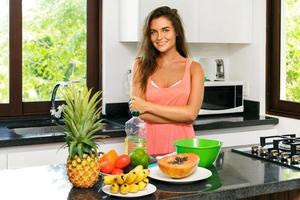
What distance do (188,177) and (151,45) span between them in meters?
0.94

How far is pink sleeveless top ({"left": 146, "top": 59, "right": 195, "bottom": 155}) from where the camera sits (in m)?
2.30

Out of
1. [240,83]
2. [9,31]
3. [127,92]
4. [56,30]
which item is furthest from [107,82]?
[240,83]

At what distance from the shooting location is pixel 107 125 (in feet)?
10.1

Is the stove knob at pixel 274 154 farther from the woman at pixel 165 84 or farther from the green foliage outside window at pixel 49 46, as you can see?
the green foliage outside window at pixel 49 46

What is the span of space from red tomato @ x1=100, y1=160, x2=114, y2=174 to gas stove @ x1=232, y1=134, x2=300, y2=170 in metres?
0.72

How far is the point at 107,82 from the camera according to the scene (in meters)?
3.38

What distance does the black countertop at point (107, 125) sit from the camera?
2545mm

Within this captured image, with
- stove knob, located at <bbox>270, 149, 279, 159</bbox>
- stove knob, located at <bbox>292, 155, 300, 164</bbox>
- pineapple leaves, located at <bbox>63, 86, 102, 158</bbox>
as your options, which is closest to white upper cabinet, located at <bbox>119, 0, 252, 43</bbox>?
stove knob, located at <bbox>270, 149, 279, 159</bbox>

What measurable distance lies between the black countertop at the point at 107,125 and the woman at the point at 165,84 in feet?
1.31

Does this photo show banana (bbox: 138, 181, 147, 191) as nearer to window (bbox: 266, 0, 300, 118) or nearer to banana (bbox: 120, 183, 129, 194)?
banana (bbox: 120, 183, 129, 194)

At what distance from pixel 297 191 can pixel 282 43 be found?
1.94 metres

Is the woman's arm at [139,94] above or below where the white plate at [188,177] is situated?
above

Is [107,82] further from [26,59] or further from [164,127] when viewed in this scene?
[164,127]

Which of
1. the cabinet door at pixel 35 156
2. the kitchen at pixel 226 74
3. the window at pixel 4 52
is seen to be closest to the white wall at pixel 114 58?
the kitchen at pixel 226 74
